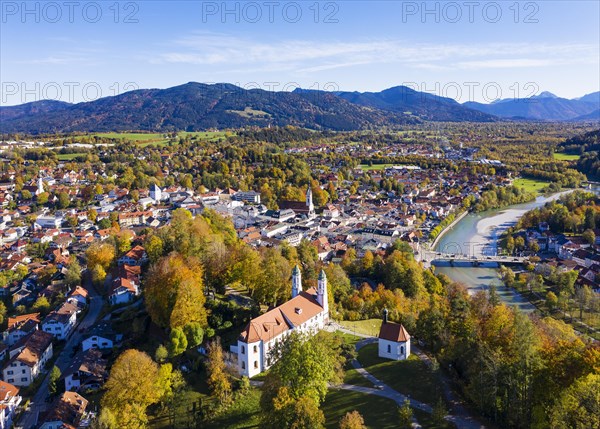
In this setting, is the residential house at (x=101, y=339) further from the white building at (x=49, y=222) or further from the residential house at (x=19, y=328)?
the white building at (x=49, y=222)

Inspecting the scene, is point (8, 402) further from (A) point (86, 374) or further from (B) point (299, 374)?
(B) point (299, 374)

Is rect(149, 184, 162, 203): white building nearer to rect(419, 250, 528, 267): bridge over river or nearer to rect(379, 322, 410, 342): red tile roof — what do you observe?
rect(419, 250, 528, 267): bridge over river

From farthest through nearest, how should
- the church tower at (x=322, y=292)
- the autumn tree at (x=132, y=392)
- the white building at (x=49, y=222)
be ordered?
the white building at (x=49, y=222), the church tower at (x=322, y=292), the autumn tree at (x=132, y=392)

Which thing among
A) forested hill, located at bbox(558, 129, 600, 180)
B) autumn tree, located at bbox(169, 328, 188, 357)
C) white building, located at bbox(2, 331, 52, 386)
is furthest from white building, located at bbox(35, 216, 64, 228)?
forested hill, located at bbox(558, 129, 600, 180)

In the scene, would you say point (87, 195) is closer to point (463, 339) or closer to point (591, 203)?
point (463, 339)

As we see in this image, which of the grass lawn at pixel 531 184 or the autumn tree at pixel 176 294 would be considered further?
the grass lawn at pixel 531 184

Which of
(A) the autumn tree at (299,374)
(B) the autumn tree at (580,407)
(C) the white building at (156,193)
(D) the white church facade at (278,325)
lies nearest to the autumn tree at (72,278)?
(D) the white church facade at (278,325)
